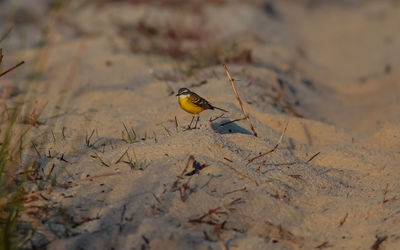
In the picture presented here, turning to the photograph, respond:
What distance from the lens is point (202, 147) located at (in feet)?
10.1

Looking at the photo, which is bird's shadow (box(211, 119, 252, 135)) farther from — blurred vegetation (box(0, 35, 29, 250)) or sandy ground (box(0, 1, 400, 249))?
blurred vegetation (box(0, 35, 29, 250))

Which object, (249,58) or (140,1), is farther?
(140,1)

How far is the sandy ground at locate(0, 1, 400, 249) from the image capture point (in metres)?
2.40

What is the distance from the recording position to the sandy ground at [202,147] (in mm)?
2400

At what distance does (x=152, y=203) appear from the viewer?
2.49 m

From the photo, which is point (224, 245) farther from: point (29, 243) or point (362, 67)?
point (362, 67)

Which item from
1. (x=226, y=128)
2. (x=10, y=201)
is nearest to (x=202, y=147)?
(x=226, y=128)

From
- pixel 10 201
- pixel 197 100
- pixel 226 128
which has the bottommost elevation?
pixel 10 201

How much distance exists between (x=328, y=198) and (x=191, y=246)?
3.59 feet

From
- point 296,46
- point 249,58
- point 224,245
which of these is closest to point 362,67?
point 296,46

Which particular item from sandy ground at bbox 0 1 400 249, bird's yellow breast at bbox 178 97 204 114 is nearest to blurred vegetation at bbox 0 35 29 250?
sandy ground at bbox 0 1 400 249

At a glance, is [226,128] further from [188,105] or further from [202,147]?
[202,147]

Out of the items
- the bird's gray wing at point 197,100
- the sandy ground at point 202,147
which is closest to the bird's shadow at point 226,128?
the sandy ground at point 202,147

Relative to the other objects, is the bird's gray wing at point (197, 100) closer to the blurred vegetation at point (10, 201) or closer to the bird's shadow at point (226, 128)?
the bird's shadow at point (226, 128)
